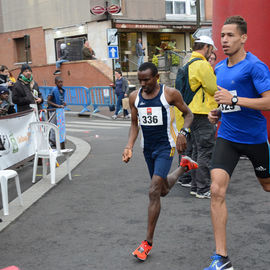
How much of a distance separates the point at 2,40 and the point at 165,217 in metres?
34.0

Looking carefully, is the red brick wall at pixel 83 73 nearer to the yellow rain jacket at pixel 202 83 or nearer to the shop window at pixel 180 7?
the shop window at pixel 180 7

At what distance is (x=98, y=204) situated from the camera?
6.43 m

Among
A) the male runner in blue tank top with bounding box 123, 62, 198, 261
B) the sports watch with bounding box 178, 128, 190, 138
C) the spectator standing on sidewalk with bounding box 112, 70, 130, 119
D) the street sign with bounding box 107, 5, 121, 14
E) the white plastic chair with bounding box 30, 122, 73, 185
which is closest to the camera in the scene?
the male runner in blue tank top with bounding box 123, 62, 198, 261

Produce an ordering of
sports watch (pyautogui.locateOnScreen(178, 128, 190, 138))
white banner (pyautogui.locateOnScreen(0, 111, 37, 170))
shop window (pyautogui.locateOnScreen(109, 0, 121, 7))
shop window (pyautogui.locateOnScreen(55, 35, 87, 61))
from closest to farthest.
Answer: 1. sports watch (pyautogui.locateOnScreen(178, 128, 190, 138))
2. white banner (pyautogui.locateOnScreen(0, 111, 37, 170))
3. shop window (pyautogui.locateOnScreen(55, 35, 87, 61))
4. shop window (pyautogui.locateOnScreen(109, 0, 121, 7))

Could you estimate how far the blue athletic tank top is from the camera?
4.63 meters

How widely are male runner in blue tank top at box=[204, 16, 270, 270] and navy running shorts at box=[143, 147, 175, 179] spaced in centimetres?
59

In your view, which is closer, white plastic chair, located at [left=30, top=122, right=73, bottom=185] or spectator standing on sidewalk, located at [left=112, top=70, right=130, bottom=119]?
white plastic chair, located at [left=30, top=122, right=73, bottom=185]

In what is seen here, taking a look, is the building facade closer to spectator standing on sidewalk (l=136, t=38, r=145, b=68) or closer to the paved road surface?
spectator standing on sidewalk (l=136, t=38, r=145, b=68)

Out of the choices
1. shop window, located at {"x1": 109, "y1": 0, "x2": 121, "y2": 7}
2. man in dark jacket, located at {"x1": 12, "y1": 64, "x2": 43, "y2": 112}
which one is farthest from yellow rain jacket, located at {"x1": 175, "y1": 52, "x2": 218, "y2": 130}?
shop window, located at {"x1": 109, "y1": 0, "x2": 121, "y2": 7}

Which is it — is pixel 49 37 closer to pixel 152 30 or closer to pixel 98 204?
pixel 152 30

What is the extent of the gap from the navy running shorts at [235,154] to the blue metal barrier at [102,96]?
645 inches

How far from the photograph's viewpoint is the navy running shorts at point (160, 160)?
15.1 ft

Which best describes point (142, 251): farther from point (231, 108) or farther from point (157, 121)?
point (231, 108)

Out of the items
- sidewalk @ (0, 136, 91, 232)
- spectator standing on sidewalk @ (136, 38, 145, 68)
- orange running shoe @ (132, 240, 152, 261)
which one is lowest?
sidewalk @ (0, 136, 91, 232)
